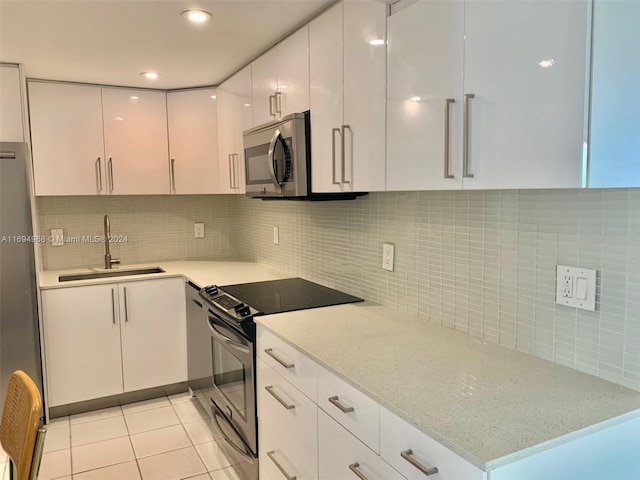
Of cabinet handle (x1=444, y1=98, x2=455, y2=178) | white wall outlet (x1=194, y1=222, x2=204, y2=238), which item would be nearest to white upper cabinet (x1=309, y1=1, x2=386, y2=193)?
cabinet handle (x1=444, y1=98, x2=455, y2=178)

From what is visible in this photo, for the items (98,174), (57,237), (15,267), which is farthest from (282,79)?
(57,237)

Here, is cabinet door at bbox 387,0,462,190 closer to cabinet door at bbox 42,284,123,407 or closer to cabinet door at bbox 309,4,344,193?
cabinet door at bbox 309,4,344,193

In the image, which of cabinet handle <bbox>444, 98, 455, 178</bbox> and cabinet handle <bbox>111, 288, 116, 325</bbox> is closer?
cabinet handle <bbox>444, 98, 455, 178</bbox>

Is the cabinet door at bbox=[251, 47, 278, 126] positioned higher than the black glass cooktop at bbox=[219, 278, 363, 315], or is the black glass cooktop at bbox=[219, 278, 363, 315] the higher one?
the cabinet door at bbox=[251, 47, 278, 126]

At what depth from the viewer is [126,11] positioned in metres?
1.94

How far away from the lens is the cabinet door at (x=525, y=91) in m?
1.01

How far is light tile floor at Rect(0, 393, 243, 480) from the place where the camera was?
2375mm

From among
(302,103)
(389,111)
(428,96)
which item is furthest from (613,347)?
(302,103)

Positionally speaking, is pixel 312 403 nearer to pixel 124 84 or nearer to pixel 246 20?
pixel 246 20

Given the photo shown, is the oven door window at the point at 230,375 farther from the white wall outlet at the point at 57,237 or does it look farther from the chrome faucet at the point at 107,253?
the white wall outlet at the point at 57,237

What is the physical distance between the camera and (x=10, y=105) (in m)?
2.66

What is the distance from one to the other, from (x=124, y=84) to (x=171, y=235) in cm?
120

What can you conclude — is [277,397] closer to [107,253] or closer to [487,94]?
[487,94]

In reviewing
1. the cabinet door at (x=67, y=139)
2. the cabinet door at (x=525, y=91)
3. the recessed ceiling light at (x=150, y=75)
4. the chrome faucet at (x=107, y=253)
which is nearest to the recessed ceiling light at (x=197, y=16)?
the recessed ceiling light at (x=150, y=75)
